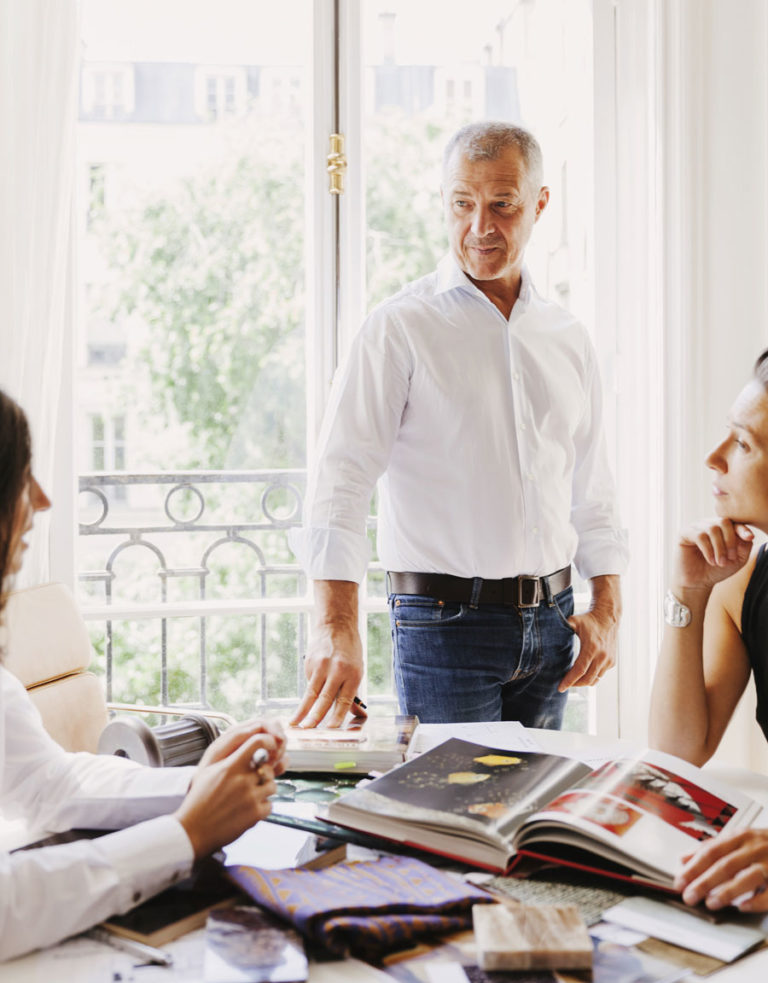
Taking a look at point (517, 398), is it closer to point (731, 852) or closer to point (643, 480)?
point (643, 480)

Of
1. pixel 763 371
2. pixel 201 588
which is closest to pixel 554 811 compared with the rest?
pixel 763 371

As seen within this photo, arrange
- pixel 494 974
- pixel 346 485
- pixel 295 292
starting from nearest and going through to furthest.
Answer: pixel 494 974 < pixel 346 485 < pixel 295 292

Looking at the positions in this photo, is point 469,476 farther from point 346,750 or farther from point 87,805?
point 87,805

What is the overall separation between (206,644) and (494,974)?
7.01 ft

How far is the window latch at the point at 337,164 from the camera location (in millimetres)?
2770

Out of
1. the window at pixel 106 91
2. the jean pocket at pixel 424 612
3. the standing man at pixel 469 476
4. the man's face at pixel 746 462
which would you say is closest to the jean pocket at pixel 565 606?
the standing man at pixel 469 476

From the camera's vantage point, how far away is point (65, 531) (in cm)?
271

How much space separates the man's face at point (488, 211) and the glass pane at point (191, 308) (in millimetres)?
857

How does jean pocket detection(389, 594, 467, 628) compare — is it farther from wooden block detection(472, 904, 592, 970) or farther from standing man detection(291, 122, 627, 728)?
wooden block detection(472, 904, 592, 970)

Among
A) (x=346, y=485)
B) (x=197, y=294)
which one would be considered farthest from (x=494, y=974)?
(x=197, y=294)

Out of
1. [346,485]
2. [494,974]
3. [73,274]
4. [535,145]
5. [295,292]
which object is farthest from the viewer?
[295,292]

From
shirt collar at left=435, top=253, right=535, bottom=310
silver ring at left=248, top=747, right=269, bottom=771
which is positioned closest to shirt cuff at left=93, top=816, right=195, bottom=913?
silver ring at left=248, top=747, right=269, bottom=771

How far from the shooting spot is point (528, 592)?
2.02 metres

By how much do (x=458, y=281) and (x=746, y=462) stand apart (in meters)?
0.81
